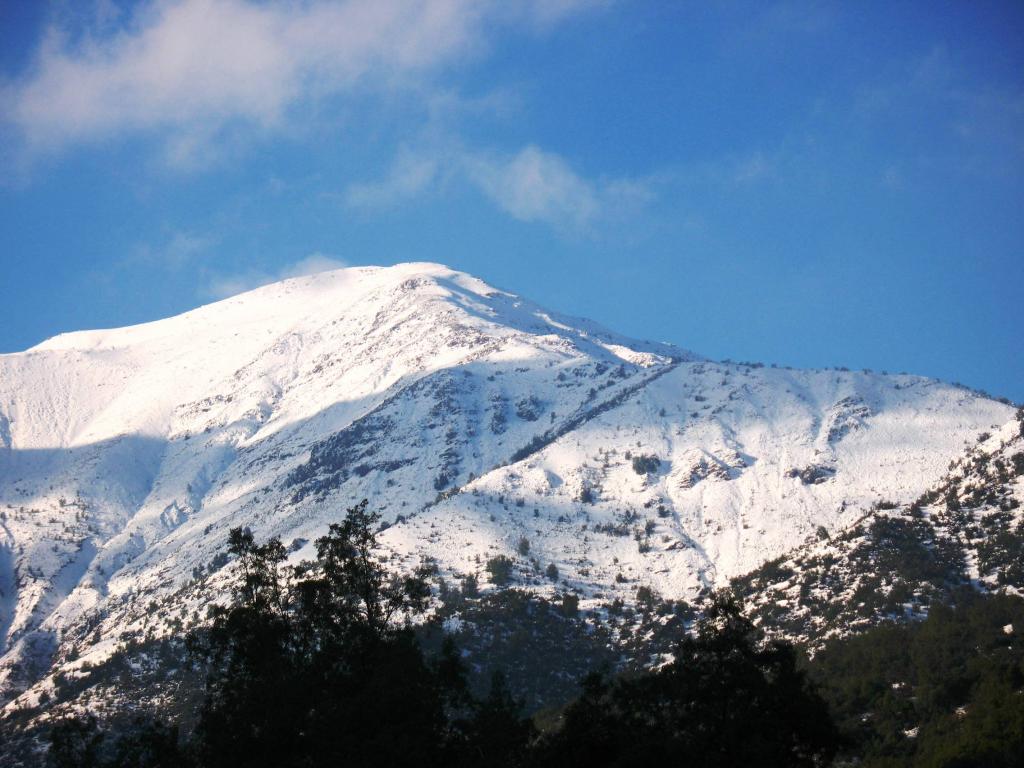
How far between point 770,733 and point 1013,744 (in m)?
85.1

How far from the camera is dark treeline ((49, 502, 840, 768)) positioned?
68188 millimetres

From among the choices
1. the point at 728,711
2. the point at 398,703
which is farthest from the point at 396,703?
the point at 728,711

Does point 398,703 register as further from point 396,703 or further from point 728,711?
point 728,711

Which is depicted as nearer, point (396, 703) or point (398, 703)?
point (396, 703)

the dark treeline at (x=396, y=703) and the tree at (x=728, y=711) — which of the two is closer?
the tree at (x=728, y=711)

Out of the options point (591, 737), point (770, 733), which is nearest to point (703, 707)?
point (770, 733)

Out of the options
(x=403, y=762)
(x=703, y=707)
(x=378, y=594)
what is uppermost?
(x=378, y=594)

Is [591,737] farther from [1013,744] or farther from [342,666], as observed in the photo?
[1013,744]

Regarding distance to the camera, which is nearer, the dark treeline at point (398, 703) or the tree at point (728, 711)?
the tree at point (728, 711)

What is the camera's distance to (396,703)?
68.8m

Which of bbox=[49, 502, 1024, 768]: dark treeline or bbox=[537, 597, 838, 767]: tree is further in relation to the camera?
bbox=[49, 502, 1024, 768]: dark treeline

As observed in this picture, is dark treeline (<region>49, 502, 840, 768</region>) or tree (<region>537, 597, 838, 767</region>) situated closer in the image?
tree (<region>537, 597, 838, 767</region>)

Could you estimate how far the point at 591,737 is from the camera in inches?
3019

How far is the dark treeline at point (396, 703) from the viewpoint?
68.2 meters
